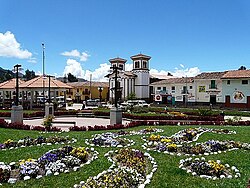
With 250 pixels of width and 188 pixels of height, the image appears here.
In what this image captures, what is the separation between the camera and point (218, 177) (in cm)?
772

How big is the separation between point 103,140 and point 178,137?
140 inches

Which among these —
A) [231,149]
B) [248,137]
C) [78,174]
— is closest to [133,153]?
[78,174]

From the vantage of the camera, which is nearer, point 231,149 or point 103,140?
point 231,149

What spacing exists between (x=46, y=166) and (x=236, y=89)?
4548cm

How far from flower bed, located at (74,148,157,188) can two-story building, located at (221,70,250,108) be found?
4179 centimetres

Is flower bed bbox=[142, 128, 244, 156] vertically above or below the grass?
above

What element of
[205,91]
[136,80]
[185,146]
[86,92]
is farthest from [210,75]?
[185,146]

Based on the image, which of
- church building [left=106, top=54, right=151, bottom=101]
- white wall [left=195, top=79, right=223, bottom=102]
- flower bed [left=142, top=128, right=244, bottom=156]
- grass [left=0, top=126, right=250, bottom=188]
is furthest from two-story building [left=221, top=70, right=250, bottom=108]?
grass [left=0, top=126, right=250, bottom=188]

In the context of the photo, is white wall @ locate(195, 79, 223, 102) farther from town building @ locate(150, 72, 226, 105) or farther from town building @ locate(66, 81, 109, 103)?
town building @ locate(66, 81, 109, 103)

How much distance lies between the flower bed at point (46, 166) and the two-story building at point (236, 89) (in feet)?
140

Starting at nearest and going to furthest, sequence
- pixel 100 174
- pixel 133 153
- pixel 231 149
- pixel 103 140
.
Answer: pixel 100 174 → pixel 133 153 → pixel 231 149 → pixel 103 140

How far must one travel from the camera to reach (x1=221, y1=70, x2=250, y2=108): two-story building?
1857 inches

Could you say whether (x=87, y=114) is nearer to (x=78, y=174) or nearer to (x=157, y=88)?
(x=78, y=174)

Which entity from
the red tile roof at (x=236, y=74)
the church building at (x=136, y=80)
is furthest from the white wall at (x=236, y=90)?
the church building at (x=136, y=80)
